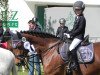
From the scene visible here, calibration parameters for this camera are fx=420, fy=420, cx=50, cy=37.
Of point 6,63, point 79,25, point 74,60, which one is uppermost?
point 79,25

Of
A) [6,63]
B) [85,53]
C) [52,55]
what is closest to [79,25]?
[85,53]

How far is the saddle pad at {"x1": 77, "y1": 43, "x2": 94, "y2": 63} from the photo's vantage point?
1115cm

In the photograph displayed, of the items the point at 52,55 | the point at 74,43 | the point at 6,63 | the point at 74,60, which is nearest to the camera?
the point at 6,63

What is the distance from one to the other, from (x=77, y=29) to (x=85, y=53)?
2.34 feet

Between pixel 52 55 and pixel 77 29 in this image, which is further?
pixel 52 55

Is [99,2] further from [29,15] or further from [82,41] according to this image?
[82,41]

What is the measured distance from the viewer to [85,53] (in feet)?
36.9

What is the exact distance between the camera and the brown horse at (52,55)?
36.4 feet

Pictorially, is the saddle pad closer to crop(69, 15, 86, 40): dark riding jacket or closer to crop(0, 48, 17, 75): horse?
crop(69, 15, 86, 40): dark riding jacket

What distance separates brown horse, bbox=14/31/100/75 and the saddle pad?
11 centimetres

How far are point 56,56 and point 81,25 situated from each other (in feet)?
3.52

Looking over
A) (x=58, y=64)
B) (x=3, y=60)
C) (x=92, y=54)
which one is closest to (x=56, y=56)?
(x=58, y=64)

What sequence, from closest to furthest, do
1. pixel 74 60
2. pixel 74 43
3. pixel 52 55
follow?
pixel 74 43, pixel 74 60, pixel 52 55

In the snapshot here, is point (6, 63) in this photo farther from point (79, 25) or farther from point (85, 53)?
point (85, 53)
